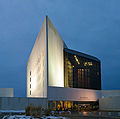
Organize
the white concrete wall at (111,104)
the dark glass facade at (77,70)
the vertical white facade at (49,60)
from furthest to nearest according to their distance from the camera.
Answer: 1. the dark glass facade at (77,70)
2. the white concrete wall at (111,104)
3. the vertical white facade at (49,60)

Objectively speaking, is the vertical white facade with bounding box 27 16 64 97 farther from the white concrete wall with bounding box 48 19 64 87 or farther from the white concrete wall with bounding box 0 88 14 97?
the white concrete wall with bounding box 0 88 14 97

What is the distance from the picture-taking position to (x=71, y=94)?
40.9m

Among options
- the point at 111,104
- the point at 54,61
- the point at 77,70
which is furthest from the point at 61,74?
the point at 111,104

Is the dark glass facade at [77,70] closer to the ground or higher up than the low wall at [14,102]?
higher up

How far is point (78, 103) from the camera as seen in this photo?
4322 centimetres

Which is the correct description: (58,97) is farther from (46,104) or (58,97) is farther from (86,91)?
(86,91)

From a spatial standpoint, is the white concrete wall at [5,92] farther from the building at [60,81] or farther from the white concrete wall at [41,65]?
the building at [60,81]

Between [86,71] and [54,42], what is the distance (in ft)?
42.4

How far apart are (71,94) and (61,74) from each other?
6.14 metres

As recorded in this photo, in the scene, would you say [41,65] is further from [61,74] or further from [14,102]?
[14,102]

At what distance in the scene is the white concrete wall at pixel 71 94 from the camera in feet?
118

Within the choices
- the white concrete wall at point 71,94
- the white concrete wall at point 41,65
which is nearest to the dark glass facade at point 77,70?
the white concrete wall at point 71,94

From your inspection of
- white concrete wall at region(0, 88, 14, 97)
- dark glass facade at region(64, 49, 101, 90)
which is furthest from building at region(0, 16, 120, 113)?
white concrete wall at region(0, 88, 14, 97)

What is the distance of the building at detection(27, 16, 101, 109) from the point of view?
36.2m
